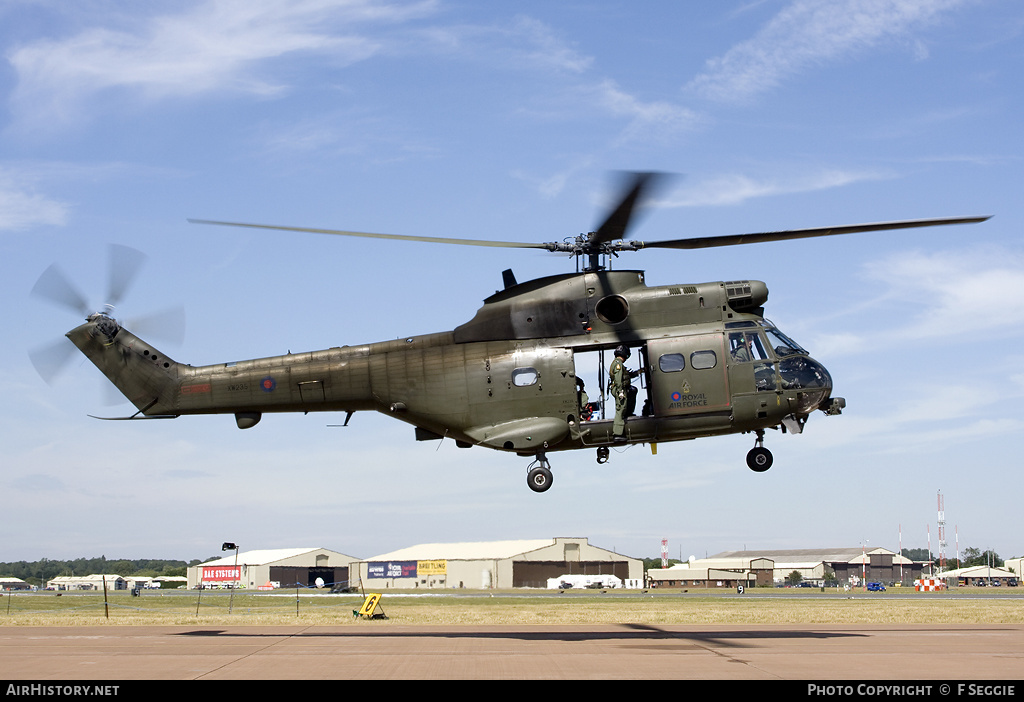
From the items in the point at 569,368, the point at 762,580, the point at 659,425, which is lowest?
the point at 762,580

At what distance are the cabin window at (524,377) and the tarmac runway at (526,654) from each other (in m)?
6.45

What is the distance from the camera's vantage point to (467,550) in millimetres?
121812

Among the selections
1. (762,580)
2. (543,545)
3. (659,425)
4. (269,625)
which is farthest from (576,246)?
(762,580)

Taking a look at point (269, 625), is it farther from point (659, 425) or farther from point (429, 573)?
point (429, 573)

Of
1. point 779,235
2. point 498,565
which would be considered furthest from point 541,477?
point 498,565

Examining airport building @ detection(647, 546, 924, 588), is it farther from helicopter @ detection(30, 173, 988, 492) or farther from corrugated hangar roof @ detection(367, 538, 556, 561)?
helicopter @ detection(30, 173, 988, 492)

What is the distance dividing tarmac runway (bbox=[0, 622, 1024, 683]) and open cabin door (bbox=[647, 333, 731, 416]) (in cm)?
580

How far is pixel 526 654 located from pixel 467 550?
334 ft

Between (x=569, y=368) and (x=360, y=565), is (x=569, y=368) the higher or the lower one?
the higher one

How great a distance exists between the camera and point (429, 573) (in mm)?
118812

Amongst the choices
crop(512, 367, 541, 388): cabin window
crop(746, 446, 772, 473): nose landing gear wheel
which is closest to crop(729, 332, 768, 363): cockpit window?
crop(746, 446, 772, 473): nose landing gear wheel

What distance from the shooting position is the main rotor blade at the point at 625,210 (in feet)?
64.6

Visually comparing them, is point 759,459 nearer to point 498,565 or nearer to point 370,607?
point 370,607

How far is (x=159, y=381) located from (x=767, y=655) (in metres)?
17.2
